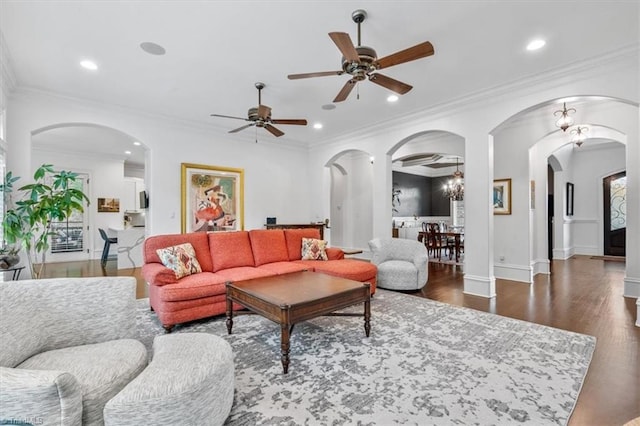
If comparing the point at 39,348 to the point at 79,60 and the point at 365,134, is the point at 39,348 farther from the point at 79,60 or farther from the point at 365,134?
the point at 365,134

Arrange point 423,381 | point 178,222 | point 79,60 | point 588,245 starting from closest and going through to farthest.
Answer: point 423,381 < point 79,60 < point 178,222 < point 588,245

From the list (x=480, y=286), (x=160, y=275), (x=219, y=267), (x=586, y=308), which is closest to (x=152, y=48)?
(x=160, y=275)

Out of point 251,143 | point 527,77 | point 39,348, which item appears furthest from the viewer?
point 251,143

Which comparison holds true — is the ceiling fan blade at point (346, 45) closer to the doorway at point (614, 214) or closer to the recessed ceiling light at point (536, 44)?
the recessed ceiling light at point (536, 44)

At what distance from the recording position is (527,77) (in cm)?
394

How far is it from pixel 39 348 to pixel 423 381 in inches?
97.7

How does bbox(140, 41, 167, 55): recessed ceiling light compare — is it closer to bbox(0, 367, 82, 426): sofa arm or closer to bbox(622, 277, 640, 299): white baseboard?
bbox(0, 367, 82, 426): sofa arm

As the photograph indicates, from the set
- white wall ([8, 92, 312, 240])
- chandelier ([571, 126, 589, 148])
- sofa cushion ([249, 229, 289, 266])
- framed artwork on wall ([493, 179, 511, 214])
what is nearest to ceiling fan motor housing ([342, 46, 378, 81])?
sofa cushion ([249, 229, 289, 266])

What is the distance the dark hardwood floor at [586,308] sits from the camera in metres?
2.02

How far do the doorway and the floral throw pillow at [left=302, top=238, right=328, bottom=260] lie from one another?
8.51 m

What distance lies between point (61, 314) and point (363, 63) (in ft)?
9.83

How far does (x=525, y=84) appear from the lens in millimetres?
4039

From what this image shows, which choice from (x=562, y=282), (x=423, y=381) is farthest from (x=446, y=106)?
(x=423, y=381)

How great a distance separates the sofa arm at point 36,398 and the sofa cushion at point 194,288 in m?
2.04
